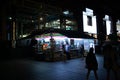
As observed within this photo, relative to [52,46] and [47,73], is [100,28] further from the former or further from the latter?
[47,73]

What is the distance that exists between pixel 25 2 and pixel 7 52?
7.14 m

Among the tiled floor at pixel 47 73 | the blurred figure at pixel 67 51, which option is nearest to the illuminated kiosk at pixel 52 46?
the blurred figure at pixel 67 51

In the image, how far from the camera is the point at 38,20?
24.5 m

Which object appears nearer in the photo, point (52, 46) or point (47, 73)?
point (47, 73)

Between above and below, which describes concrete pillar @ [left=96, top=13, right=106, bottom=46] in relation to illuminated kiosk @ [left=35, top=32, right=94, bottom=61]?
above

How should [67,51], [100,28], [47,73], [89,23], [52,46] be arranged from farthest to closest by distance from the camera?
[100,28] < [89,23] < [67,51] < [52,46] < [47,73]

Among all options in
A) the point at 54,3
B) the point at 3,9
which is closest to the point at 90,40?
the point at 54,3

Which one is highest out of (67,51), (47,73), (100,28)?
(100,28)

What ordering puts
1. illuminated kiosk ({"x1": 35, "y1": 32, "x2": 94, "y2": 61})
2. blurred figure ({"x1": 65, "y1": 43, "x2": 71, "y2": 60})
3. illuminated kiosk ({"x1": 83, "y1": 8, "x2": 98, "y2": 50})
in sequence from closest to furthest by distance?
illuminated kiosk ({"x1": 35, "y1": 32, "x2": 94, "y2": 61}) → blurred figure ({"x1": 65, "y1": 43, "x2": 71, "y2": 60}) → illuminated kiosk ({"x1": 83, "y1": 8, "x2": 98, "y2": 50})

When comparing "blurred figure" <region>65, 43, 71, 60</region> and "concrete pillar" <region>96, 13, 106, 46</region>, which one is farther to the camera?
"concrete pillar" <region>96, 13, 106, 46</region>

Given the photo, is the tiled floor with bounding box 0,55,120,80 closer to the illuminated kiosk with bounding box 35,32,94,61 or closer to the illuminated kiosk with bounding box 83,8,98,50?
the illuminated kiosk with bounding box 35,32,94,61

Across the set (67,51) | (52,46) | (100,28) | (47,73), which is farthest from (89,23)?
(47,73)

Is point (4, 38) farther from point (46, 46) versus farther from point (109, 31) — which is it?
point (109, 31)

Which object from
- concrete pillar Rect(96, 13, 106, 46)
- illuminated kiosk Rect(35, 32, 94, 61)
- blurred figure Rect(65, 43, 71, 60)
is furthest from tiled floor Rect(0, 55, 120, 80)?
concrete pillar Rect(96, 13, 106, 46)
